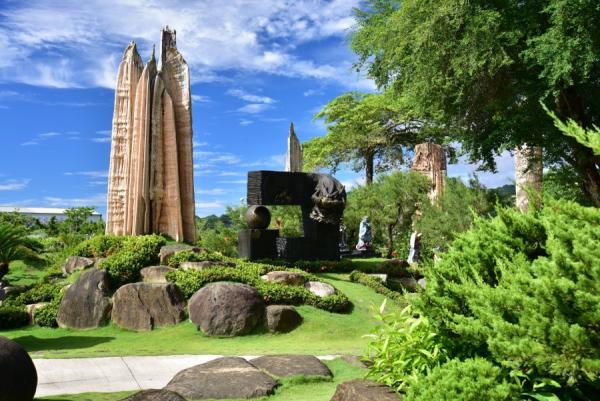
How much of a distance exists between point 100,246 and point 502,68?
1417cm

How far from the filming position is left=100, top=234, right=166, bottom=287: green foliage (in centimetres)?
1431

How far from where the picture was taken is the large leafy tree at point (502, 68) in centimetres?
1561

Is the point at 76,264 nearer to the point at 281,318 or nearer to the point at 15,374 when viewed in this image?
the point at 281,318

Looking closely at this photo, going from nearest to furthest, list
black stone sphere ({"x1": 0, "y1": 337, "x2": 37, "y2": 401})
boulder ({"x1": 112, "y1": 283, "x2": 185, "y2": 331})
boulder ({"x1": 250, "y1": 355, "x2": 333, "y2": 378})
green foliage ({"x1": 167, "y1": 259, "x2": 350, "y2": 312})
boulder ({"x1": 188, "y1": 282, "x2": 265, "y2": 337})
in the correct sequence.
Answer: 1. black stone sphere ({"x1": 0, "y1": 337, "x2": 37, "y2": 401})
2. boulder ({"x1": 250, "y1": 355, "x2": 333, "y2": 378})
3. boulder ({"x1": 188, "y1": 282, "x2": 265, "y2": 337})
4. boulder ({"x1": 112, "y1": 283, "x2": 185, "y2": 331})
5. green foliage ({"x1": 167, "y1": 259, "x2": 350, "y2": 312})

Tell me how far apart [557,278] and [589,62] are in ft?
46.0

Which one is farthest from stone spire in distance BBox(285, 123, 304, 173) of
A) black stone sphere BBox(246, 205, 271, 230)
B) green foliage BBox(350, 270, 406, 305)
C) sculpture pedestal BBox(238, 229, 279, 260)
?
green foliage BBox(350, 270, 406, 305)

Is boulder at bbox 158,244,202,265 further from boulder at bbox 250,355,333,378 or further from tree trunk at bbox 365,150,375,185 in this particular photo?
tree trunk at bbox 365,150,375,185

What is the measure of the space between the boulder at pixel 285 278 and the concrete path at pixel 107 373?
474 centimetres

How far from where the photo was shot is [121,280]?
14312mm

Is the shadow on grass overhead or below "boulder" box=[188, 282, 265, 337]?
below

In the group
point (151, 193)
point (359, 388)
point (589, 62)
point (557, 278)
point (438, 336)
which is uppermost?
point (589, 62)

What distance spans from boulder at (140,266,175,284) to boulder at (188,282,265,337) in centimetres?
199

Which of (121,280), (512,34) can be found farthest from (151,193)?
(512,34)

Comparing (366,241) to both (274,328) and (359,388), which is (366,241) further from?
(359,388)
